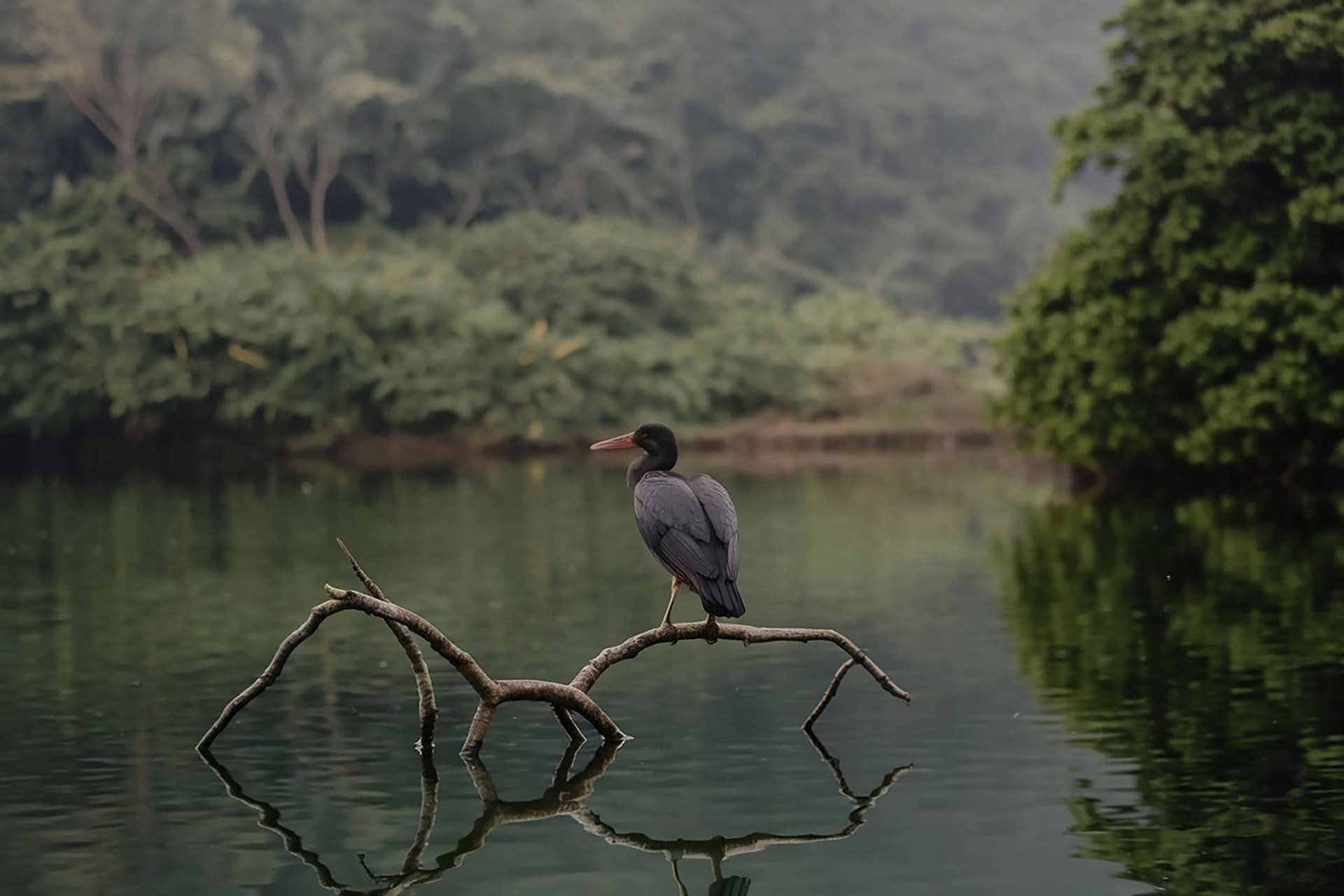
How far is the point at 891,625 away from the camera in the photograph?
18.2 meters

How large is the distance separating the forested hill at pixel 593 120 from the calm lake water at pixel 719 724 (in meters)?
41.4

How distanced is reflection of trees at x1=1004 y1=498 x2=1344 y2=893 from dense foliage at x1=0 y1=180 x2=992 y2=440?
3189 centimetres

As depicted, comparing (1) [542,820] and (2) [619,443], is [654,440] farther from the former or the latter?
(1) [542,820]

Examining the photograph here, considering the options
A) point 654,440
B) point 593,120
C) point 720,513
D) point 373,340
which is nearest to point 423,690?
point 654,440

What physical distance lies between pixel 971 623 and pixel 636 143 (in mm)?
64650

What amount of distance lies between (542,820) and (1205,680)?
19.5 ft

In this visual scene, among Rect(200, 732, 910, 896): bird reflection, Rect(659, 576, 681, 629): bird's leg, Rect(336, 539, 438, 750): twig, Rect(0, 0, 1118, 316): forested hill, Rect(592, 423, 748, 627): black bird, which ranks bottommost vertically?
Rect(200, 732, 910, 896): bird reflection

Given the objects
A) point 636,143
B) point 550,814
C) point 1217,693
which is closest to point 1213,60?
point 1217,693

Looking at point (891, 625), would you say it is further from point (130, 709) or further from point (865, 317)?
point (865, 317)

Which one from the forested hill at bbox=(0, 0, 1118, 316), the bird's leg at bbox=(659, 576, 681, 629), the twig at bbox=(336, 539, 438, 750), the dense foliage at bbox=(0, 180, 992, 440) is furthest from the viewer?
the forested hill at bbox=(0, 0, 1118, 316)

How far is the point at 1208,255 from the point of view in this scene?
104 feet

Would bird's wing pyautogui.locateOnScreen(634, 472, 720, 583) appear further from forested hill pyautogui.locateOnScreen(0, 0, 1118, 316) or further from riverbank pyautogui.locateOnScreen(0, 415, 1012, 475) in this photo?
forested hill pyautogui.locateOnScreen(0, 0, 1118, 316)

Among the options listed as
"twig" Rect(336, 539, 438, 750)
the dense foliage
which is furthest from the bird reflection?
the dense foliage

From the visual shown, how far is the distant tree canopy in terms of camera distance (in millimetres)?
30453
